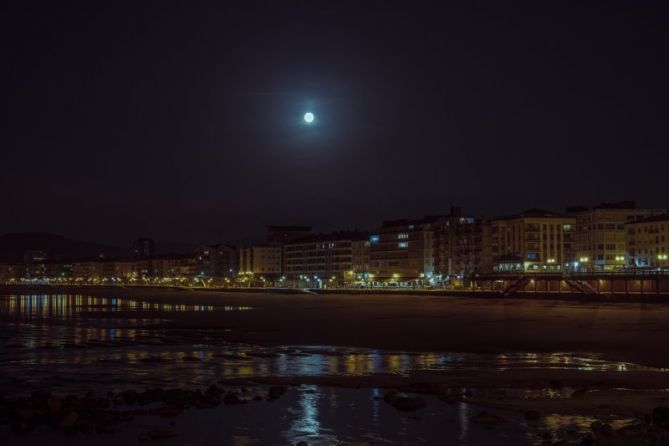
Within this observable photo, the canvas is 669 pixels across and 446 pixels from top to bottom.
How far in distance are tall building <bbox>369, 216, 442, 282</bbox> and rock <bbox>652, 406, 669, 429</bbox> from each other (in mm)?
144387

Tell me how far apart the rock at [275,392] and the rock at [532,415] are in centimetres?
732

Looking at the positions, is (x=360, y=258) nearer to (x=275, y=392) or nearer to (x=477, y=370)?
(x=477, y=370)

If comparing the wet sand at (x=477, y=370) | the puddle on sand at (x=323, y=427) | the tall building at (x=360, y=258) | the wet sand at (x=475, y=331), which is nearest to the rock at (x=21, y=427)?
the puddle on sand at (x=323, y=427)

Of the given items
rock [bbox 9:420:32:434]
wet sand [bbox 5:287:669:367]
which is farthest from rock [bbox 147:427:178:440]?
wet sand [bbox 5:287:669:367]

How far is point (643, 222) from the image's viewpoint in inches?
5197

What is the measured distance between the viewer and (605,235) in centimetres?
14088

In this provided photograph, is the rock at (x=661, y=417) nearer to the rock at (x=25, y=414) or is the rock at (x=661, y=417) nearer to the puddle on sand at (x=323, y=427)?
the puddle on sand at (x=323, y=427)

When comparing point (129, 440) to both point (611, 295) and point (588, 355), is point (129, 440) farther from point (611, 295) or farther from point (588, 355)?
point (611, 295)

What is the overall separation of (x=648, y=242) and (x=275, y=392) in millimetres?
117390

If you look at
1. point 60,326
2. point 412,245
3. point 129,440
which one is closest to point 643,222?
point 412,245

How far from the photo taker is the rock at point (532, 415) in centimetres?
2042

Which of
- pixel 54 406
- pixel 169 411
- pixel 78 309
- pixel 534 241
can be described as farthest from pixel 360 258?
pixel 54 406

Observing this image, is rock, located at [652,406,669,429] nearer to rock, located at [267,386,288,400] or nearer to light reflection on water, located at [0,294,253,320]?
rock, located at [267,386,288,400]

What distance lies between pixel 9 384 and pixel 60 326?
30.1 metres
